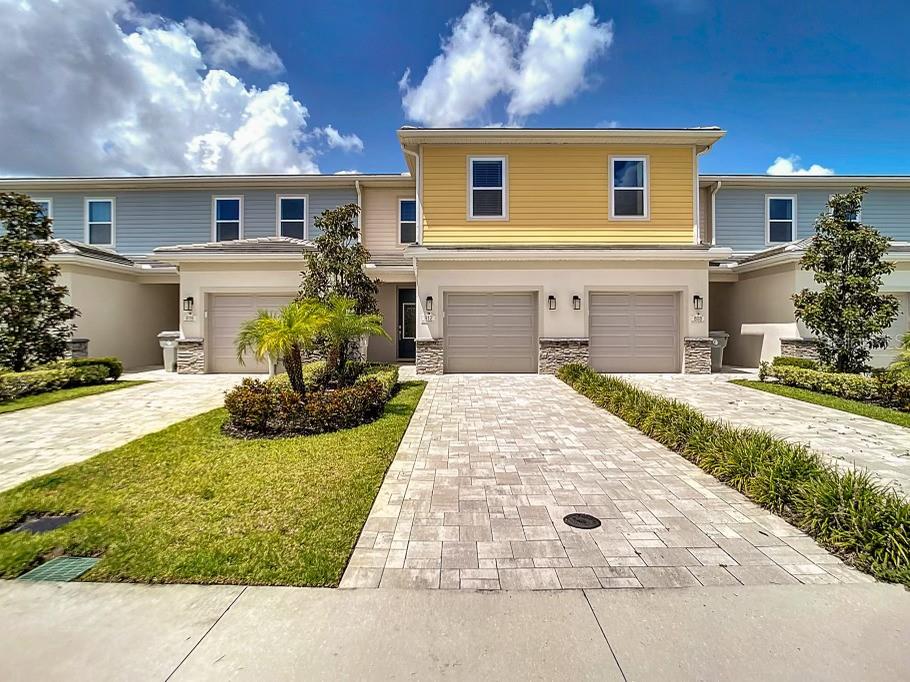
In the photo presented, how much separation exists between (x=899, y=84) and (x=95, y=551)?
2035 centimetres

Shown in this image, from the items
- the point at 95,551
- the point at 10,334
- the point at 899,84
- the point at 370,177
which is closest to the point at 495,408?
the point at 95,551

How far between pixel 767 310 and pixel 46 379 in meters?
19.1

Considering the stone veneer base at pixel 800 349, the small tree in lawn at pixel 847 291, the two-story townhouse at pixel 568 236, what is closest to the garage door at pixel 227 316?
the two-story townhouse at pixel 568 236

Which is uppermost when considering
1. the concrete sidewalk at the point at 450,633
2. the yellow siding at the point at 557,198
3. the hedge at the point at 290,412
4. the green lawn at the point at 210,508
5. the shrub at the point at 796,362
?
the yellow siding at the point at 557,198

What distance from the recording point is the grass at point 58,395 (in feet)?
27.7

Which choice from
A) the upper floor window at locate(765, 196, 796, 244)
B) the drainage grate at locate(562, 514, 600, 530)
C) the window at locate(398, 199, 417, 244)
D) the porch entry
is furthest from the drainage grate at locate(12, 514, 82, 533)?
the upper floor window at locate(765, 196, 796, 244)

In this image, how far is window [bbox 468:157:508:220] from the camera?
42.1 feet

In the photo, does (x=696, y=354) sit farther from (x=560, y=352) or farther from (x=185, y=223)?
(x=185, y=223)

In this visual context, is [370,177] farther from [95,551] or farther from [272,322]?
[95,551]

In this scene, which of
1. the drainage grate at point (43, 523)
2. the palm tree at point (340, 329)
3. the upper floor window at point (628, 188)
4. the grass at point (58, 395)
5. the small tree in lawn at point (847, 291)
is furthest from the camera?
the upper floor window at point (628, 188)

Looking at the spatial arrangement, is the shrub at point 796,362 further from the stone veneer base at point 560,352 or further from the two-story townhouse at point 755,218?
the stone veneer base at point 560,352

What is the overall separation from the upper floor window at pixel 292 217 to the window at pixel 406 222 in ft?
11.7

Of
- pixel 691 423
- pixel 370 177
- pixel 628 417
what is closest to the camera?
pixel 691 423

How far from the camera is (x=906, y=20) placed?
32.8 ft
